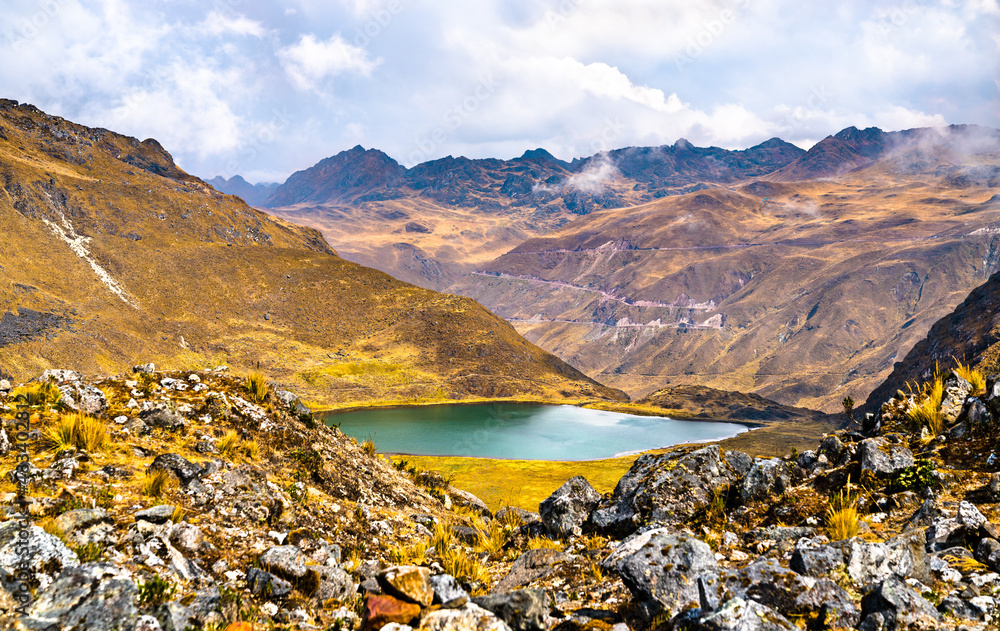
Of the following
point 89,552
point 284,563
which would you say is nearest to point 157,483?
point 89,552

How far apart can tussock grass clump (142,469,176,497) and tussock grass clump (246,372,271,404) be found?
16.8 feet

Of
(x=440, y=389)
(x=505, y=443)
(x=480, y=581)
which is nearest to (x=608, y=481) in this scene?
(x=505, y=443)

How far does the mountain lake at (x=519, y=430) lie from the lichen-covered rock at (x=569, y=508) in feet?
239

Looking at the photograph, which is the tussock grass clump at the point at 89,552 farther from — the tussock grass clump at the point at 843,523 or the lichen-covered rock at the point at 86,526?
the tussock grass clump at the point at 843,523

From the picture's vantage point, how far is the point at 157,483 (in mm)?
8867

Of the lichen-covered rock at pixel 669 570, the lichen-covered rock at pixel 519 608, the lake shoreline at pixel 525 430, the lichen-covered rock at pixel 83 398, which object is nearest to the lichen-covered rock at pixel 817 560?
the lichen-covered rock at pixel 669 570

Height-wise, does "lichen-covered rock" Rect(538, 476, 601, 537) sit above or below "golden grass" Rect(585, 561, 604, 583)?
below

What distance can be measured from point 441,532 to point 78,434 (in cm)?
705

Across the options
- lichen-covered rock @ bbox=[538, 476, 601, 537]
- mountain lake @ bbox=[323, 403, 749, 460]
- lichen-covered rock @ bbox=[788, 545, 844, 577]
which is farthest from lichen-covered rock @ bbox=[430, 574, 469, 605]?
mountain lake @ bbox=[323, 403, 749, 460]

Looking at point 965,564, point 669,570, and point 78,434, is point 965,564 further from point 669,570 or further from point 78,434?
point 78,434

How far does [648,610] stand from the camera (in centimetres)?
646

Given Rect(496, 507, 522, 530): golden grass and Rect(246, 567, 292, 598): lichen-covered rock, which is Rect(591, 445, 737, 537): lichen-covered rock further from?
Rect(246, 567, 292, 598): lichen-covered rock

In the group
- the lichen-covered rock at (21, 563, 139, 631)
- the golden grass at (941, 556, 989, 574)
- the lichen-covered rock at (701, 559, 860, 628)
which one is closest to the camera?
the lichen-covered rock at (21, 563, 139, 631)

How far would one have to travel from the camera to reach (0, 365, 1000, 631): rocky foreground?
220 inches
